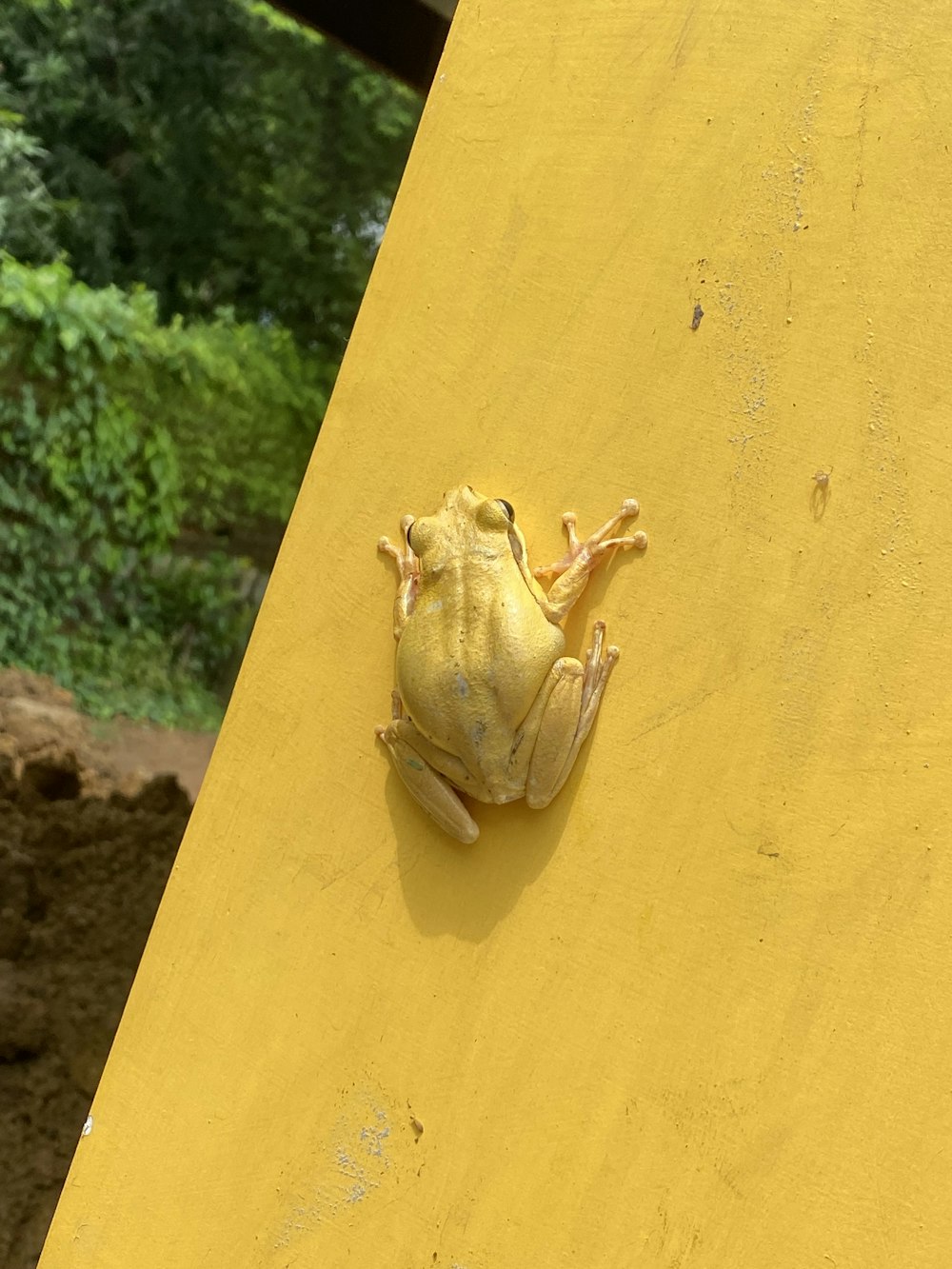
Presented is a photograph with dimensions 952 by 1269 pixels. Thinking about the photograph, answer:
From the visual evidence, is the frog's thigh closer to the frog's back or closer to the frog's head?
the frog's back

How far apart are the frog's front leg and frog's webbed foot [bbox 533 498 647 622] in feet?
0.87

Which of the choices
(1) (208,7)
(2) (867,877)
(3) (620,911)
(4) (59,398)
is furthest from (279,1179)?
(1) (208,7)

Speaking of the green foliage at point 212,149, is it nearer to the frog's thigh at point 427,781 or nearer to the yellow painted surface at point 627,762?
the yellow painted surface at point 627,762

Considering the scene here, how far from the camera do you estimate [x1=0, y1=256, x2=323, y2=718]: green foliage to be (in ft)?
12.3

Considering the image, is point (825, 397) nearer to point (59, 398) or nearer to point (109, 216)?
point (59, 398)

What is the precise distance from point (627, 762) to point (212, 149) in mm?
5185

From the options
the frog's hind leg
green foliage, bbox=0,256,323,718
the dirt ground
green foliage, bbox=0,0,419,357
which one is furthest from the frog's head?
green foliage, bbox=0,0,419,357

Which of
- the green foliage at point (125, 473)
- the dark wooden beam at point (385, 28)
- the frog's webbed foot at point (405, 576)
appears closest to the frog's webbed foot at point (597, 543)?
the frog's webbed foot at point (405, 576)

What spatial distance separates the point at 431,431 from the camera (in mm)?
1565

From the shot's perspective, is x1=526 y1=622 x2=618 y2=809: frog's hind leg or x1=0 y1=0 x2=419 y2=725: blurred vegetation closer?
x1=526 y1=622 x2=618 y2=809: frog's hind leg

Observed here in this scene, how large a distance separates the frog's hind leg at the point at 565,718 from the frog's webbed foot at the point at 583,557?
7 cm

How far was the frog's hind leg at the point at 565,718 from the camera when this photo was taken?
139 cm

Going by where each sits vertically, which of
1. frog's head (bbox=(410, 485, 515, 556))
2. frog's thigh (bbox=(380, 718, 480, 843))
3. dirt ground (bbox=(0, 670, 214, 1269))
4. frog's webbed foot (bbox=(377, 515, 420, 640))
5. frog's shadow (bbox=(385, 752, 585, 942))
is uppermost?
frog's head (bbox=(410, 485, 515, 556))

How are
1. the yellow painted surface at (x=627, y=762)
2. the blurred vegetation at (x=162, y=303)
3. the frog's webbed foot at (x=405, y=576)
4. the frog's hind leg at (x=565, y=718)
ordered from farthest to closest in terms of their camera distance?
the blurred vegetation at (x=162, y=303)
the frog's webbed foot at (x=405, y=576)
the frog's hind leg at (x=565, y=718)
the yellow painted surface at (x=627, y=762)
